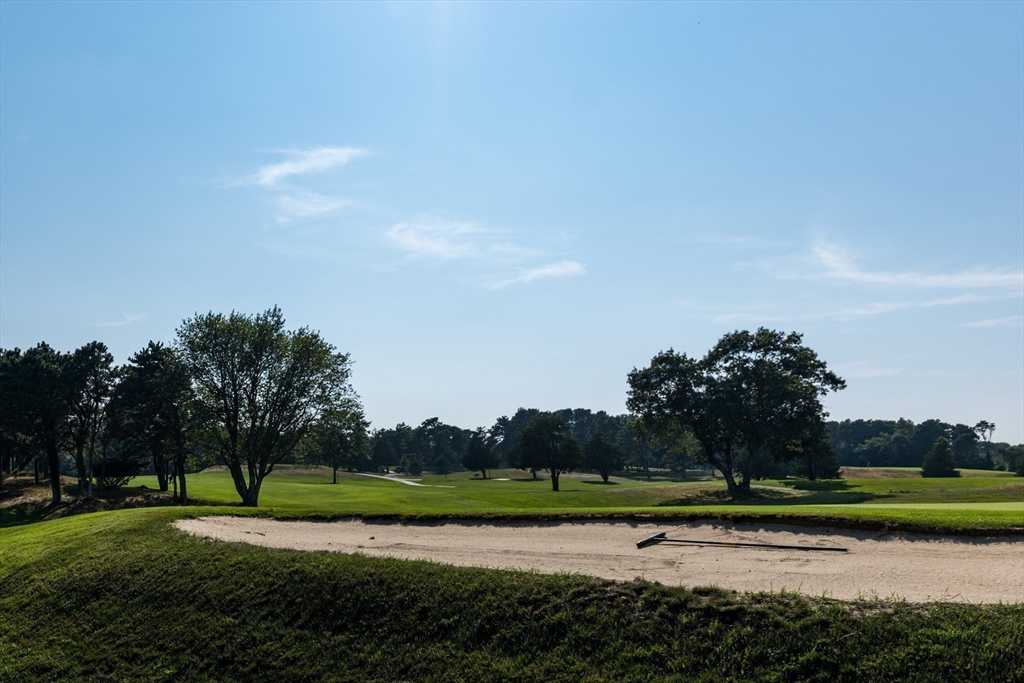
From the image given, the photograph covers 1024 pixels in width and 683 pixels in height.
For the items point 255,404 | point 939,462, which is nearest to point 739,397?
point 255,404

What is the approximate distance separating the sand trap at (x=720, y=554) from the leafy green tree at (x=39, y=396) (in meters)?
36.0

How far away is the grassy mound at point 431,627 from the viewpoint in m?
8.94

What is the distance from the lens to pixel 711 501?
2039 inches

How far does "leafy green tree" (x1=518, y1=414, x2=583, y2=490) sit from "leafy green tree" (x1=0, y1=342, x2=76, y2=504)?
1824 inches

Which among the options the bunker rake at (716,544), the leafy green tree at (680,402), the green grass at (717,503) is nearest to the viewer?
the bunker rake at (716,544)

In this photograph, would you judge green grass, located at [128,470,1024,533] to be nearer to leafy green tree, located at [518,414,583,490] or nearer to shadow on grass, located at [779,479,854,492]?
shadow on grass, located at [779,479,854,492]

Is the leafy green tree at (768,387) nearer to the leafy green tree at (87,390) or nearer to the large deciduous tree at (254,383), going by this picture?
the large deciduous tree at (254,383)

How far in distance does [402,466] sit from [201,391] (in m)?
111

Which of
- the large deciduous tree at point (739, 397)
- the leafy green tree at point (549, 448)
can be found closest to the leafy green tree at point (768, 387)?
the large deciduous tree at point (739, 397)

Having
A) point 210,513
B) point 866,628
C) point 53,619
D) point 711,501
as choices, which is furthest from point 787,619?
point 711,501

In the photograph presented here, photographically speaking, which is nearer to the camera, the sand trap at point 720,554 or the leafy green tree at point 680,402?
the sand trap at point 720,554

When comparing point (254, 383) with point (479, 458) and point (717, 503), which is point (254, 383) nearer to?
point (717, 503)

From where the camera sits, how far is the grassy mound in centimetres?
894

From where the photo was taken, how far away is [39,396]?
47.5 metres
